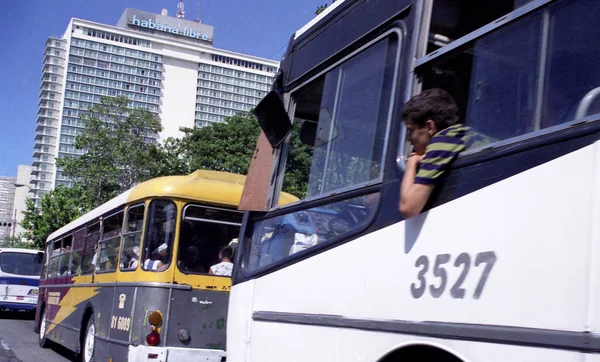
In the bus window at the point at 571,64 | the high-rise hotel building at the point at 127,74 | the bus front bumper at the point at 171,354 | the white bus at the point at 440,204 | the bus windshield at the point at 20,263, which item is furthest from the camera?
the high-rise hotel building at the point at 127,74

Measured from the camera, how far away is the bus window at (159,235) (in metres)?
7.28

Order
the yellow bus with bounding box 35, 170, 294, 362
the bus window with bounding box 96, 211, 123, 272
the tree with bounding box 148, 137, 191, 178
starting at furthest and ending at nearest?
the tree with bounding box 148, 137, 191, 178
the bus window with bounding box 96, 211, 123, 272
the yellow bus with bounding box 35, 170, 294, 362

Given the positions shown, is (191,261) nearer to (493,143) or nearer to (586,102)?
(493,143)

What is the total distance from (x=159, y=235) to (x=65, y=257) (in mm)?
5674

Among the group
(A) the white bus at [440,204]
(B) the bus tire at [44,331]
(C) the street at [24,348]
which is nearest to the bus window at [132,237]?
(A) the white bus at [440,204]

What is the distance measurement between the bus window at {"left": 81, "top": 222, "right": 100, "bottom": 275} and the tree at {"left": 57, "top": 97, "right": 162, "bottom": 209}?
2069 centimetres

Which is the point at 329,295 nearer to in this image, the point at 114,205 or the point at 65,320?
the point at 114,205

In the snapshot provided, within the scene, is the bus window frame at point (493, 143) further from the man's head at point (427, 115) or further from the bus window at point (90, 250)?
the bus window at point (90, 250)

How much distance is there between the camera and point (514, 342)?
2150 mm

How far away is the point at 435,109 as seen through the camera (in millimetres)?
2816

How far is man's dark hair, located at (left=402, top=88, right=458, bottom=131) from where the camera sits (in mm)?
2805

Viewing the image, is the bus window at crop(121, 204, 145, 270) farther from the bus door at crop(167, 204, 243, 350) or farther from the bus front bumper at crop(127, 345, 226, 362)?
the bus front bumper at crop(127, 345, 226, 362)

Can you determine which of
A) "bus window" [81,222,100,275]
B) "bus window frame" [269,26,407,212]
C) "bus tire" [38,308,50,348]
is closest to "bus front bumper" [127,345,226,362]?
"bus window" [81,222,100,275]

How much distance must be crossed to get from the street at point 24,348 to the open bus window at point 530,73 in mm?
10430
